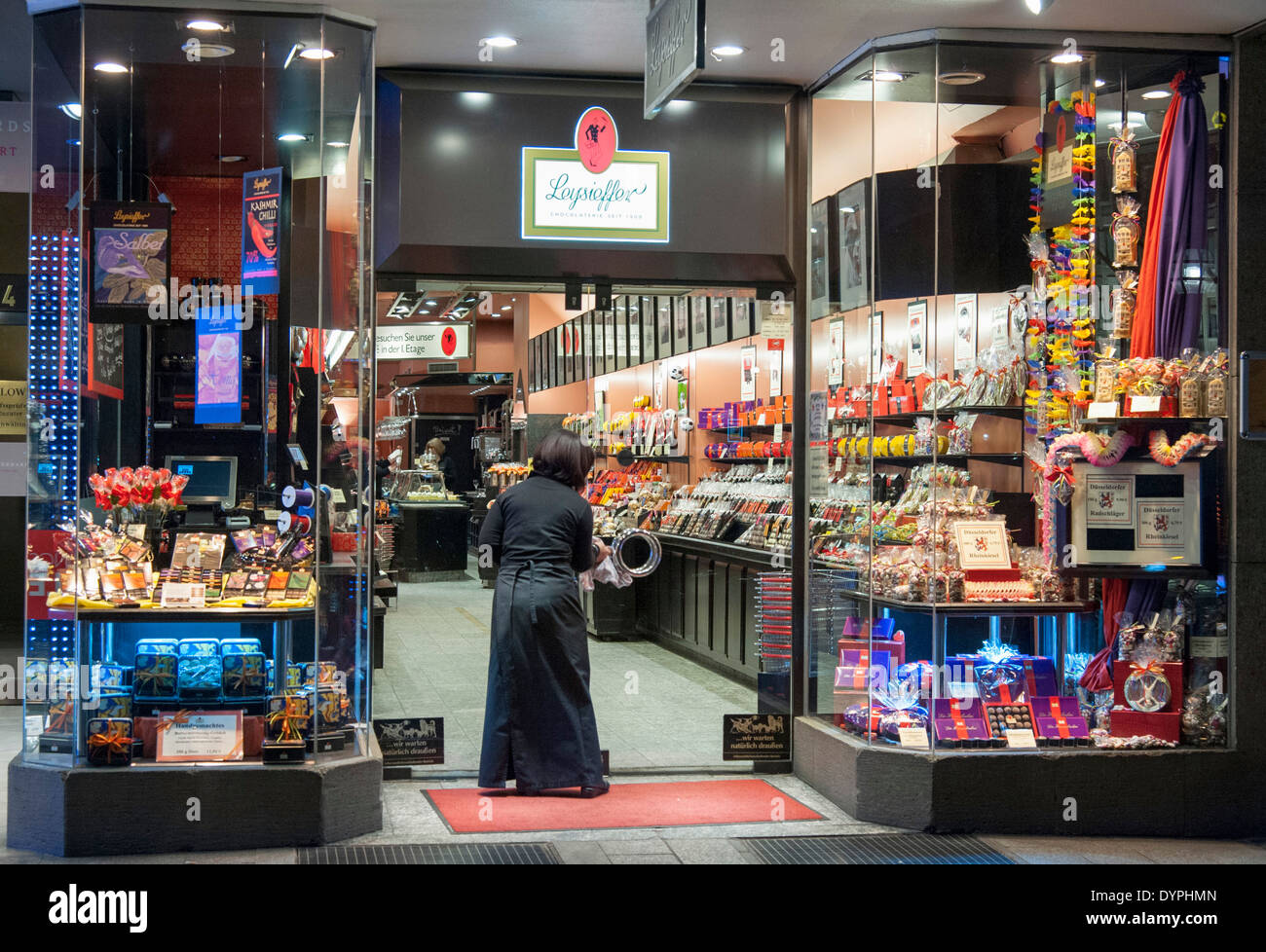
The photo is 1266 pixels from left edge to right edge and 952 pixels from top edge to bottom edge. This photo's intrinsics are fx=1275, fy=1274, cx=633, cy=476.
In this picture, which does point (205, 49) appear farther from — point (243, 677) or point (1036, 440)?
point (1036, 440)

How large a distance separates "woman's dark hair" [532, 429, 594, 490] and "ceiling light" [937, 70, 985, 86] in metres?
2.13

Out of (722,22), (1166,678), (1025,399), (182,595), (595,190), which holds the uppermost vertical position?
(722,22)

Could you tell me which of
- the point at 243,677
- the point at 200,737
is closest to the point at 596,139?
the point at 243,677

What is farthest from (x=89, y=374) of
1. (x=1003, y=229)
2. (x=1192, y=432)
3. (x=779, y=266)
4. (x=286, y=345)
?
(x=1192, y=432)

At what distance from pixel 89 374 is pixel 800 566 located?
3.17 m

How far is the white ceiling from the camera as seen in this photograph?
4785 millimetres

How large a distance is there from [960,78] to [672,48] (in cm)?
159

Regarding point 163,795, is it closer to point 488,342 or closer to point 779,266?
point 779,266

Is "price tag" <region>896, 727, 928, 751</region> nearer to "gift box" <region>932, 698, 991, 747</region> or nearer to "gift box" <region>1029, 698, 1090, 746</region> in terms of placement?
"gift box" <region>932, 698, 991, 747</region>

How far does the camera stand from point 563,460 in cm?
542

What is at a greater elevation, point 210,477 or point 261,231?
point 261,231

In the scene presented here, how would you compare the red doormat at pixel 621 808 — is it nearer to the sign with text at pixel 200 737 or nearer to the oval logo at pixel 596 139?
the sign with text at pixel 200 737

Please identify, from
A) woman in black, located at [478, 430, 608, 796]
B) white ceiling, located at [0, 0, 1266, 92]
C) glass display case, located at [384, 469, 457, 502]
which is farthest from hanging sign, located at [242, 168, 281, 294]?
glass display case, located at [384, 469, 457, 502]

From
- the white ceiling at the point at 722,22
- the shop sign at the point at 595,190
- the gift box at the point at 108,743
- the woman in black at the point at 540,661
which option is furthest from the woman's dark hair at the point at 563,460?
the gift box at the point at 108,743
